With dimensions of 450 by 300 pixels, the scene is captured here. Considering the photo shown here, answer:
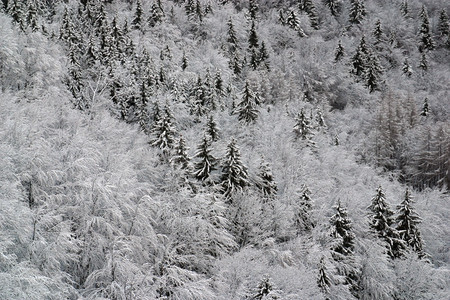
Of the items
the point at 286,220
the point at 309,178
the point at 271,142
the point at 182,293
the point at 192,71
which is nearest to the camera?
the point at 182,293

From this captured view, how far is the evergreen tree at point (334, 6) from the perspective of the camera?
102m

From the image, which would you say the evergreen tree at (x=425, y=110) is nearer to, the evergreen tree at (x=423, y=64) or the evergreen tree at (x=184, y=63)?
the evergreen tree at (x=423, y=64)

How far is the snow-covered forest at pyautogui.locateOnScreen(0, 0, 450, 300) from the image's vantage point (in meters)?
16.5

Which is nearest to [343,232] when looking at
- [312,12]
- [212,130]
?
[212,130]

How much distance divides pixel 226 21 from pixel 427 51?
177 ft

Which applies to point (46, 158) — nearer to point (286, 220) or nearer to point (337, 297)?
point (286, 220)

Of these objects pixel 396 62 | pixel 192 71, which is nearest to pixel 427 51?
pixel 396 62

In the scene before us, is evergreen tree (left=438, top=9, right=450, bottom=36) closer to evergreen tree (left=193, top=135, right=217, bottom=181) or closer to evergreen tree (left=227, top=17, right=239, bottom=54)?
evergreen tree (left=227, top=17, right=239, bottom=54)

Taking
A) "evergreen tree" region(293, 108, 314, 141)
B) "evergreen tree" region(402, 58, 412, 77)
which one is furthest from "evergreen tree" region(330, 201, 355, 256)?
"evergreen tree" region(402, 58, 412, 77)

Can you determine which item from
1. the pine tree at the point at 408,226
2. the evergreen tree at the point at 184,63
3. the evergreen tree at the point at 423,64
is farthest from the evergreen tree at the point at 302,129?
the evergreen tree at the point at 423,64

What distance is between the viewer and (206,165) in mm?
27938

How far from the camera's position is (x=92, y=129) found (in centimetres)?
2784

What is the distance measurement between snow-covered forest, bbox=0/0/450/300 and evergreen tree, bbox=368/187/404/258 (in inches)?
5.3

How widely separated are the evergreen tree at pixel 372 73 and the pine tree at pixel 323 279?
6252cm
